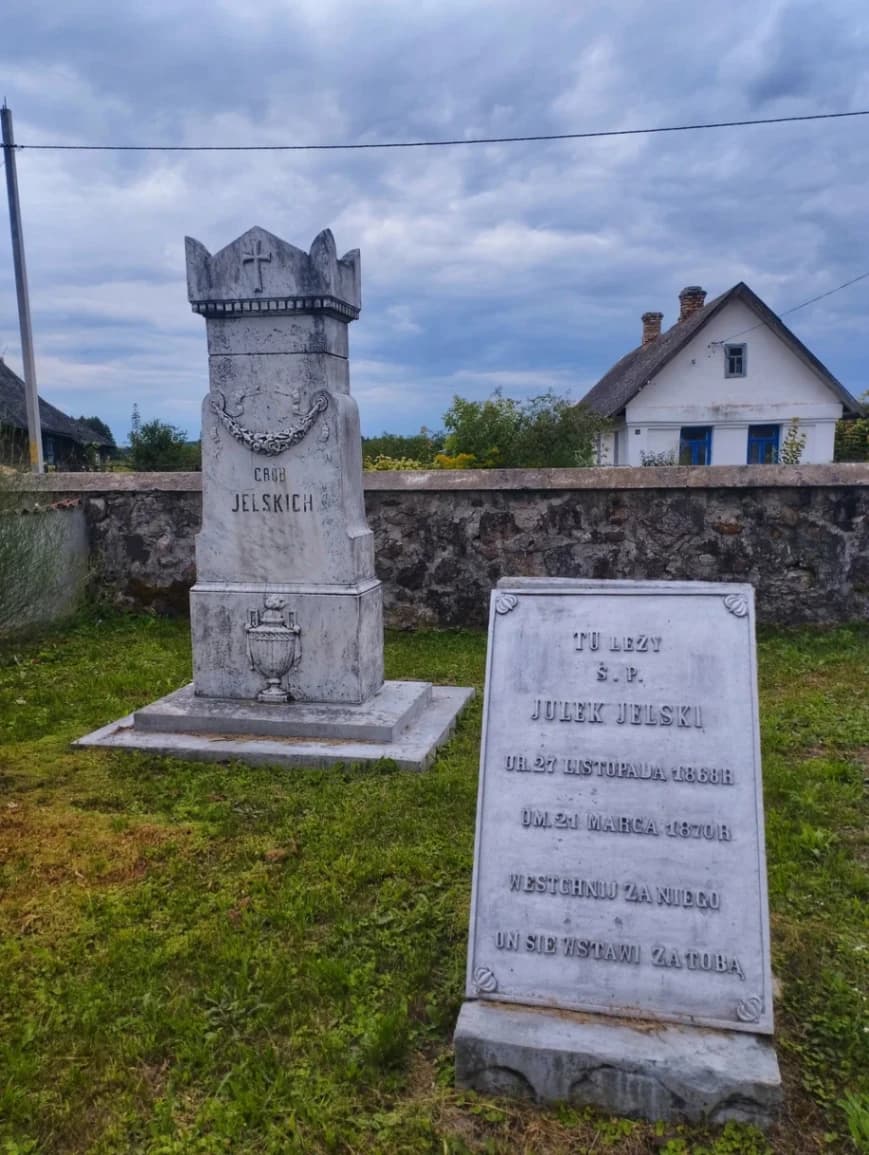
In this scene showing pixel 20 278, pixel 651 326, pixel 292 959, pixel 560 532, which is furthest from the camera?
pixel 651 326

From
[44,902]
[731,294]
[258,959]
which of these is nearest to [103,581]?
[44,902]

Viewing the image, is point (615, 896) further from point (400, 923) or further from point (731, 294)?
point (731, 294)

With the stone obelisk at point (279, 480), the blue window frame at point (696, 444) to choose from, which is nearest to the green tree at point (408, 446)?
the blue window frame at point (696, 444)

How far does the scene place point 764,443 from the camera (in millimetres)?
25594

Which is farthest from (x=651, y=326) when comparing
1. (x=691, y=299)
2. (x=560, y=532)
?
(x=560, y=532)

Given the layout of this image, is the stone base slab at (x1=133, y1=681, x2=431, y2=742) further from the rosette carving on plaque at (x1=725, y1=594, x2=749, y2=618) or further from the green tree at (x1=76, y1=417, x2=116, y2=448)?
the green tree at (x1=76, y1=417, x2=116, y2=448)

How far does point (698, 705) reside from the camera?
93.8 inches

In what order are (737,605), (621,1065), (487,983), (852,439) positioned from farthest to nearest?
(852,439) < (737,605) < (487,983) < (621,1065)

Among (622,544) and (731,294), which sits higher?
(731,294)

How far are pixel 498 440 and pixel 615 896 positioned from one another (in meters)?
16.7

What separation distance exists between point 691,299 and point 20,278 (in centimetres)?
1959


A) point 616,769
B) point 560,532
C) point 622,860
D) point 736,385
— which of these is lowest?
point 622,860

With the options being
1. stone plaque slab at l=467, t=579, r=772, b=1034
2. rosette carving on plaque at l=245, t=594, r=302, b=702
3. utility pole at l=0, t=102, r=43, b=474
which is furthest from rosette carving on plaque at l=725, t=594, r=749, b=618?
utility pole at l=0, t=102, r=43, b=474

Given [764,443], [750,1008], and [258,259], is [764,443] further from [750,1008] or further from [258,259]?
[750,1008]
